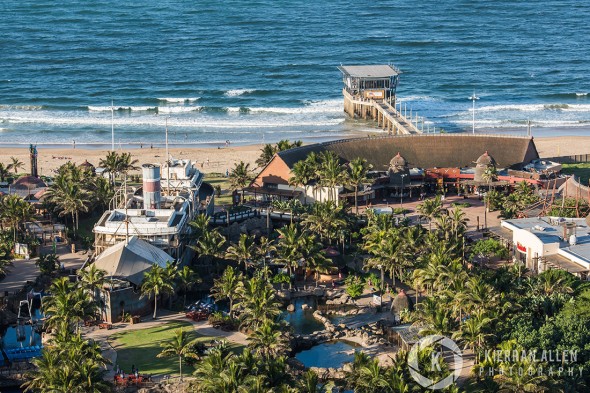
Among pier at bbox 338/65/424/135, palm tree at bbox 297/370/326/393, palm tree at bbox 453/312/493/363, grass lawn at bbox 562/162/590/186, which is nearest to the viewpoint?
palm tree at bbox 297/370/326/393

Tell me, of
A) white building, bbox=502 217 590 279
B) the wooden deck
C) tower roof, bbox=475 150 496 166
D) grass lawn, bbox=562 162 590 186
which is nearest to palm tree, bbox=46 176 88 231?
white building, bbox=502 217 590 279

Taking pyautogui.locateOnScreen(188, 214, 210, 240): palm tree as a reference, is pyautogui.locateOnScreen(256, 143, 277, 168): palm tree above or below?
above

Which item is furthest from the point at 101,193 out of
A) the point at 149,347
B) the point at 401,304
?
the point at 401,304

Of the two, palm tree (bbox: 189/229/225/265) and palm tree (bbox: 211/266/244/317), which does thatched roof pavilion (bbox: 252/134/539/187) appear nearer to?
palm tree (bbox: 189/229/225/265)

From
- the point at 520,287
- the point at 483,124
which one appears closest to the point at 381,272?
the point at 520,287

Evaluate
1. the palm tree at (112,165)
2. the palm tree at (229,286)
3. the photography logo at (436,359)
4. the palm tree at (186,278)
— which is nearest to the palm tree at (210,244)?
the palm tree at (186,278)

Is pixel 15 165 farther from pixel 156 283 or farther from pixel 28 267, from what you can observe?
pixel 156 283
